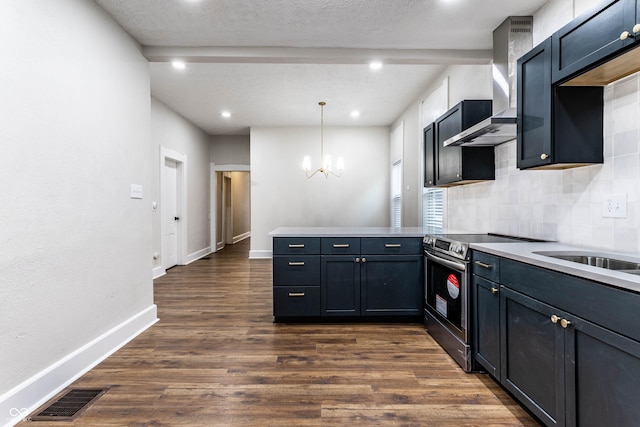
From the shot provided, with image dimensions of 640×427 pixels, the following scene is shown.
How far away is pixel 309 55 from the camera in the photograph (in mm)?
3168

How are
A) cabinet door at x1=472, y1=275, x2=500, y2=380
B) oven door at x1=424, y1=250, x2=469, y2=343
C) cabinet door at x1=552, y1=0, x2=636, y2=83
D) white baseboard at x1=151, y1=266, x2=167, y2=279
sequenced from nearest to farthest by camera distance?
cabinet door at x1=552, y1=0, x2=636, y2=83 → cabinet door at x1=472, y1=275, x2=500, y2=380 → oven door at x1=424, y1=250, x2=469, y2=343 → white baseboard at x1=151, y1=266, x2=167, y2=279

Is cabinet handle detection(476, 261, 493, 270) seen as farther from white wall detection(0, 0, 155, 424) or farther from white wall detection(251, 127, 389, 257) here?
white wall detection(251, 127, 389, 257)

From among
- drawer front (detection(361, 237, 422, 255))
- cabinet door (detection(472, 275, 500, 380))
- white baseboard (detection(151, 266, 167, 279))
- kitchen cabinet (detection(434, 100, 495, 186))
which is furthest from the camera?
white baseboard (detection(151, 266, 167, 279))

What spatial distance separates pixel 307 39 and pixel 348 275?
222 centimetres

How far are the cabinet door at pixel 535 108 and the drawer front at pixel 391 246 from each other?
1.19 meters

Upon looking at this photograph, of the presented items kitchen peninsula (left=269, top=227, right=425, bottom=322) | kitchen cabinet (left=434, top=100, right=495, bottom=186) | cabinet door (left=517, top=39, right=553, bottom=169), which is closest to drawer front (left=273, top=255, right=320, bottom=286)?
kitchen peninsula (left=269, top=227, right=425, bottom=322)

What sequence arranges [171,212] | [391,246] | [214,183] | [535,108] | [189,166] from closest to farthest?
[535,108] < [391,246] < [171,212] < [189,166] < [214,183]

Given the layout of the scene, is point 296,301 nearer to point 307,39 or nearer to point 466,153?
point 466,153

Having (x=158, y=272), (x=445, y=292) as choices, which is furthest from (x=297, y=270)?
(x=158, y=272)

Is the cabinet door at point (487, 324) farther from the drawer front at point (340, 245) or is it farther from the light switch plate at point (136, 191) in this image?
the light switch plate at point (136, 191)

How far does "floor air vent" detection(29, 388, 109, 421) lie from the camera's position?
1.79 metres

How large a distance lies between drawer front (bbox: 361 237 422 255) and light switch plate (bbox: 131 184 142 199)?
210 centimetres

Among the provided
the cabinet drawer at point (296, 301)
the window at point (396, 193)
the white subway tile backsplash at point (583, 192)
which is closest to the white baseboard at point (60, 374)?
the cabinet drawer at point (296, 301)

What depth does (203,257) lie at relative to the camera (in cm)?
718
